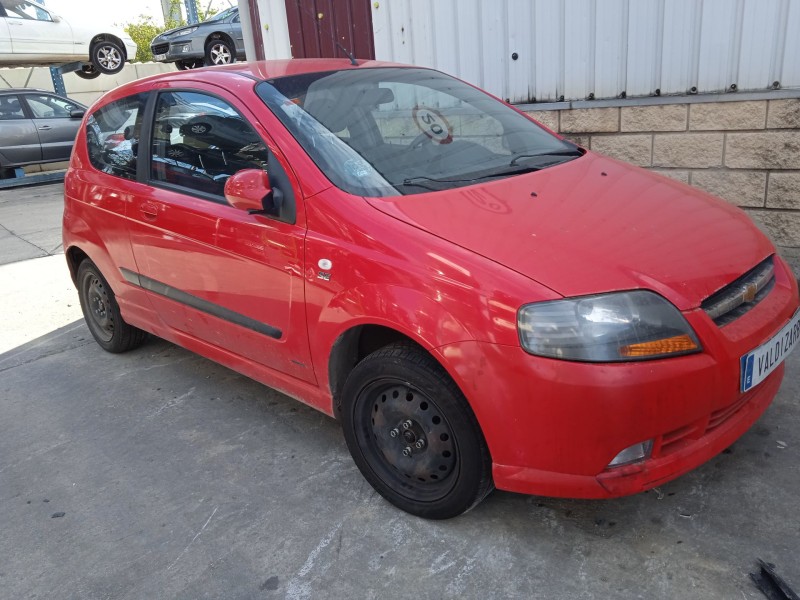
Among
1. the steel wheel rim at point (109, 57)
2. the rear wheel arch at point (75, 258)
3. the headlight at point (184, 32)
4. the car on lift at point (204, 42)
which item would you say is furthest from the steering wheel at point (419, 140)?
the steel wheel rim at point (109, 57)

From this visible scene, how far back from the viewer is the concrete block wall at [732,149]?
4664mm

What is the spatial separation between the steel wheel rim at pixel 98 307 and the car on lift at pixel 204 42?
40.1 ft

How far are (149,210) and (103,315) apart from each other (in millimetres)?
1329

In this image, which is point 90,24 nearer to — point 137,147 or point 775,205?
point 137,147

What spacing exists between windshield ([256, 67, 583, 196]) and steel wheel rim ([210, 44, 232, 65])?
1338cm

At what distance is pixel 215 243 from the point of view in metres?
3.13

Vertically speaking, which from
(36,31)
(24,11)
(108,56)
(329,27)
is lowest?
(108,56)

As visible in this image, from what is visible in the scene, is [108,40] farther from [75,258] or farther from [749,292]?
[749,292]

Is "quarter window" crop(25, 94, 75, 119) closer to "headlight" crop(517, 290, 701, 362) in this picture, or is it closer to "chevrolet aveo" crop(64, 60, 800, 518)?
"chevrolet aveo" crop(64, 60, 800, 518)

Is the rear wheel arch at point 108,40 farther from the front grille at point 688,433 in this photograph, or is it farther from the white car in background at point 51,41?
the front grille at point 688,433

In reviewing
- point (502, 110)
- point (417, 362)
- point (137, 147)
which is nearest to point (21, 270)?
point (137, 147)

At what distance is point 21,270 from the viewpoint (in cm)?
711

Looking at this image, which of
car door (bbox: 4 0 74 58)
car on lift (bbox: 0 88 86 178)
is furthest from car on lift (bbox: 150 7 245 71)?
car on lift (bbox: 0 88 86 178)

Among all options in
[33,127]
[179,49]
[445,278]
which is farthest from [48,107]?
[445,278]
